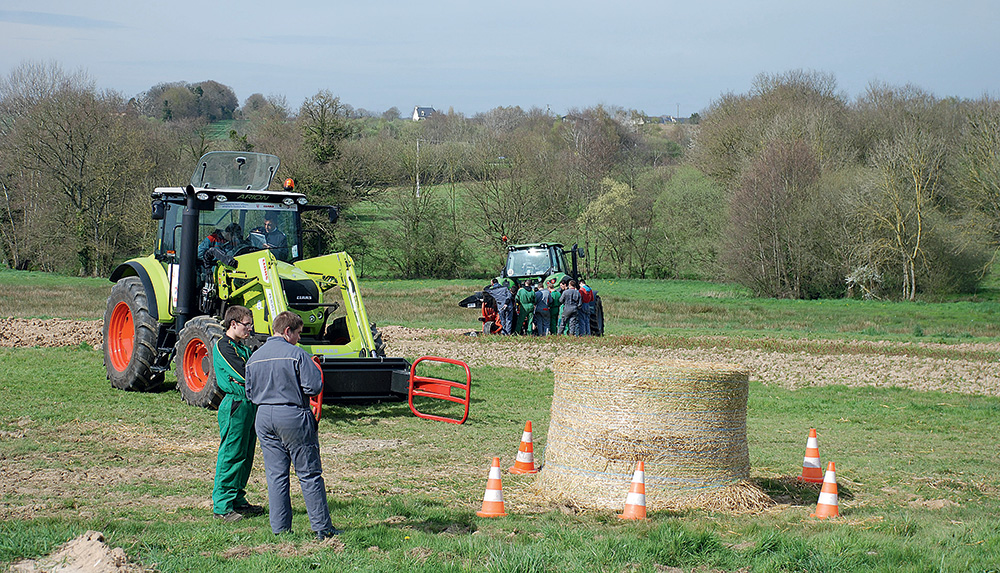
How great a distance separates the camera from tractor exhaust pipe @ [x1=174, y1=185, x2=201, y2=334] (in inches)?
452

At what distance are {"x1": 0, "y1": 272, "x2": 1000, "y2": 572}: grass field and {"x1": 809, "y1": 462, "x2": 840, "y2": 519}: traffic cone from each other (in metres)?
0.21

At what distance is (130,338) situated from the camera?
43.3ft

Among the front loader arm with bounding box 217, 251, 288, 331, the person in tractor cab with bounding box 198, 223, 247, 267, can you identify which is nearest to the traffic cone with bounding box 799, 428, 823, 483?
the front loader arm with bounding box 217, 251, 288, 331

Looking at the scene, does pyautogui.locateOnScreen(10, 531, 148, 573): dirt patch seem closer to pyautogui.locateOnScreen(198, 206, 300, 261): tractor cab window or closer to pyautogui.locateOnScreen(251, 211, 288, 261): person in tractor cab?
pyautogui.locateOnScreen(198, 206, 300, 261): tractor cab window

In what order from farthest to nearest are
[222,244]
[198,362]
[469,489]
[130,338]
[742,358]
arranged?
[742,358] < [130,338] < [222,244] < [198,362] < [469,489]

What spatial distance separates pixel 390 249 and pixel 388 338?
29.2 metres

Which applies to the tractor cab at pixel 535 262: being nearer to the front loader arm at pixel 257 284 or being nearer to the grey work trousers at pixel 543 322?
the grey work trousers at pixel 543 322

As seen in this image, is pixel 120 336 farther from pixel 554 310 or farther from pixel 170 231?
pixel 554 310

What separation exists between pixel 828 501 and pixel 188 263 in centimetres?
843

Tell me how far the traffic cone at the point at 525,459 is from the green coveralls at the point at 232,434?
258cm

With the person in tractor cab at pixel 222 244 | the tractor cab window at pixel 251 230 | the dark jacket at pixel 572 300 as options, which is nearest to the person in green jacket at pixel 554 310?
the dark jacket at pixel 572 300

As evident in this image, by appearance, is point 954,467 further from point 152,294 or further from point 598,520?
point 152,294

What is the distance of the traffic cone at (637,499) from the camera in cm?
646

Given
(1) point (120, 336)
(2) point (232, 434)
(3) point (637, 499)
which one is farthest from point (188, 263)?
(3) point (637, 499)
